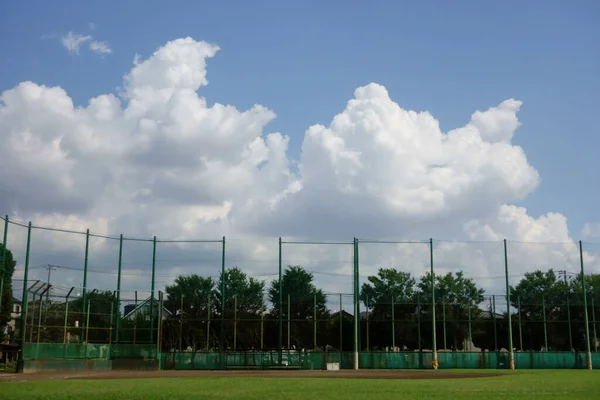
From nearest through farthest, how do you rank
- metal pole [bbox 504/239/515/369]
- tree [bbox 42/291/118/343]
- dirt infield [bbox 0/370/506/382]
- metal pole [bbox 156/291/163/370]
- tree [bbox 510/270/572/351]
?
dirt infield [bbox 0/370/506/382] → tree [bbox 42/291/118/343] → metal pole [bbox 156/291/163/370] → metal pole [bbox 504/239/515/369] → tree [bbox 510/270/572/351]

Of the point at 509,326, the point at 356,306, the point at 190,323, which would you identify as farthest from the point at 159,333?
the point at 509,326

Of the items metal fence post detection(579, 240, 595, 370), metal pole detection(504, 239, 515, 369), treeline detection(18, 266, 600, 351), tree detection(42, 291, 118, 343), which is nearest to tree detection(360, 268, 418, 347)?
treeline detection(18, 266, 600, 351)

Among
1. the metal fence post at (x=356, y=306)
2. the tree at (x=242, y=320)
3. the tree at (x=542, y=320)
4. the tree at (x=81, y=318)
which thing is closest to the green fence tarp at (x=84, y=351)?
the tree at (x=81, y=318)

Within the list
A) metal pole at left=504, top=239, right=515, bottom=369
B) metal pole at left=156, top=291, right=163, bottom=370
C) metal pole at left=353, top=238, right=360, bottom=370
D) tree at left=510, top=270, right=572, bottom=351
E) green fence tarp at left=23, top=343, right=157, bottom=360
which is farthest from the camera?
tree at left=510, top=270, right=572, bottom=351

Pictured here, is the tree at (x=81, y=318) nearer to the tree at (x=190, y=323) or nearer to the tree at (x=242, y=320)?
the tree at (x=190, y=323)

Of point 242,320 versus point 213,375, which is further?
point 242,320

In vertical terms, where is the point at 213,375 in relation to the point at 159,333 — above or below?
below

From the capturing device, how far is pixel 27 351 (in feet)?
119

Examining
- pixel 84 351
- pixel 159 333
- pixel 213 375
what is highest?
pixel 159 333

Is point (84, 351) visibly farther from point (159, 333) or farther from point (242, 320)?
point (242, 320)

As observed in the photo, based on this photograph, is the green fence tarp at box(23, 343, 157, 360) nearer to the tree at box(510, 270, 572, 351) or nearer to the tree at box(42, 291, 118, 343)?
the tree at box(42, 291, 118, 343)

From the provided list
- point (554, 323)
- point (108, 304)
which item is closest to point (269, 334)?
point (108, 304)

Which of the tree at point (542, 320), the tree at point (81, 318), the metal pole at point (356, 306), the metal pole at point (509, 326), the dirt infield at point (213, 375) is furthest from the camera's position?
the tree at point (542, 320)

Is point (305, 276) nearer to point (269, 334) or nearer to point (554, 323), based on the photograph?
point (269, 334)
